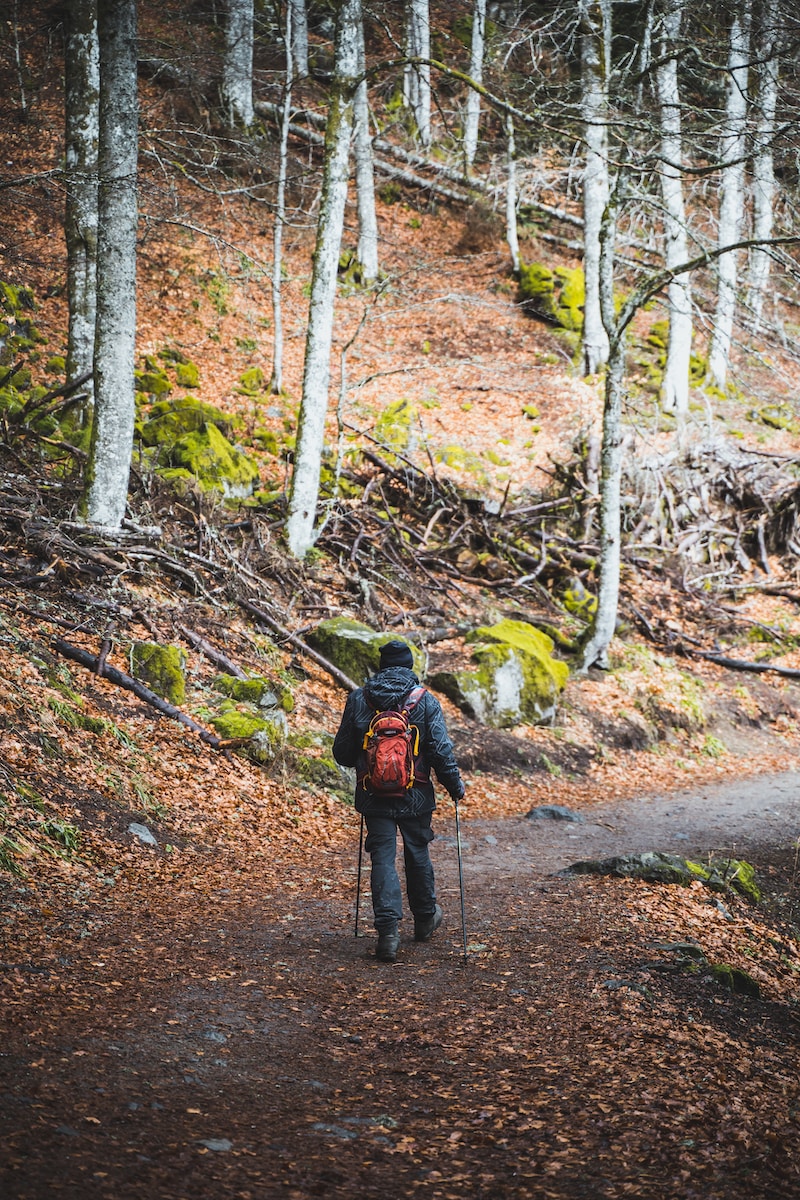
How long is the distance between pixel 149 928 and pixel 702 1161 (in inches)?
136

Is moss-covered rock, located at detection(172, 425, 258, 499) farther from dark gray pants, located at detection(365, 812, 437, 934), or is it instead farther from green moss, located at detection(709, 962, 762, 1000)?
green moss, located at detection(709, 962, 762, 1000)

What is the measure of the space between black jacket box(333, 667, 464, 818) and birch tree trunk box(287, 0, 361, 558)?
25.1ft

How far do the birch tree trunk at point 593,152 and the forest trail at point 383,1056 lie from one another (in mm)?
10272

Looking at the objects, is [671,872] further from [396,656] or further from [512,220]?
[512,220]

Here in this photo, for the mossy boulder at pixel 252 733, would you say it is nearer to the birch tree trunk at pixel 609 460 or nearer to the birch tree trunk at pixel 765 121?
the birch tree trunk at pixel 609 460

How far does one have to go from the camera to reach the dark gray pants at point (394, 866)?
17.5 feet

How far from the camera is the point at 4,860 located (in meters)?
5.44

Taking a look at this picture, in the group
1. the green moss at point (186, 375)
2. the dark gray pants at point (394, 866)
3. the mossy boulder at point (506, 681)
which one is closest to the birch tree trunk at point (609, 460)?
the mossy boulder at point (506, 681)

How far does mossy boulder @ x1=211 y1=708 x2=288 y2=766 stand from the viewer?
8719 millimetres

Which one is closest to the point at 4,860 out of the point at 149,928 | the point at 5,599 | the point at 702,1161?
the point at 149,928

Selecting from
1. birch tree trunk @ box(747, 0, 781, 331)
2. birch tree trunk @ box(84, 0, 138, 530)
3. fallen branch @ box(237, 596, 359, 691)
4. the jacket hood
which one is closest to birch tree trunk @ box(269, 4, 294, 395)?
birch tree trunk @ box(84, 0, 138, 530)

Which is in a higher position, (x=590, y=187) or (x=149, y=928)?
(x=590, y=187)

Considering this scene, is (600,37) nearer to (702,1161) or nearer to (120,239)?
(120,239)

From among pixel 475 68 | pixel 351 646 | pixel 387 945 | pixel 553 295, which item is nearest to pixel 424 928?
pixel 387 945
